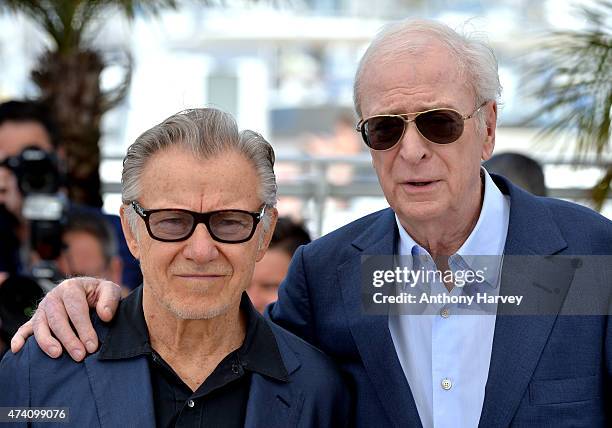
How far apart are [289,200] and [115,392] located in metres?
4.11

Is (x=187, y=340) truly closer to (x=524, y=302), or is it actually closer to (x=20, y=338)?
(x=20, y=338)

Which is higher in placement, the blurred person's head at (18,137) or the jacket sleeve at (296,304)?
the blurred person's head at (18,137)

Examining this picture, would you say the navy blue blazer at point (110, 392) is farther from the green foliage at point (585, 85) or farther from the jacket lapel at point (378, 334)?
the green foliage at point (585, 85)

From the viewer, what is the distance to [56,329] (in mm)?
2393

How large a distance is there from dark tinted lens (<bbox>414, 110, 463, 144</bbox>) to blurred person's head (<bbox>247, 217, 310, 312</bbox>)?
69.8 inches

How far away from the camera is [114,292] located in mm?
2549

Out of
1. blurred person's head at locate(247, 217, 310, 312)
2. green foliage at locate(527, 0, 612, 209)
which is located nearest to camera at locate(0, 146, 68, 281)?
blurred person's head at locate(247, 217, 310, 312)

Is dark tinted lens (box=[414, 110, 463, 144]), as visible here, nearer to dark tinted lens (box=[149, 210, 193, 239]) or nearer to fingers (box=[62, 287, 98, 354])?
dark tinted lens (box=[149, 210, 193, 239])

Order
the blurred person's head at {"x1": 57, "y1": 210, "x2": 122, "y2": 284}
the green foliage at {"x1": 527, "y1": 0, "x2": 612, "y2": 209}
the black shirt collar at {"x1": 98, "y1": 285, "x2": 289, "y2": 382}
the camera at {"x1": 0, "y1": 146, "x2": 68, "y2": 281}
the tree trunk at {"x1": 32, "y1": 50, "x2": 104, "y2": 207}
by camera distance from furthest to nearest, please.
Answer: the tree trunk at {"x1": 32, "y1": 50, "x2": 104, "y2": 207}
the blurred person's head at {"x1": 57, "y1": 210, "x2": 122, "y2": 284}
the green foliage at {"x1": 527, "y1": 0, "x2": 612, "y2": 209}
the camera at {"x1": 0, "y1": 146, "x2": 68, "y2": 281}
the black shirt collar at {"x1": 98, "y1": 285, "x2": 289, "y2": 382}

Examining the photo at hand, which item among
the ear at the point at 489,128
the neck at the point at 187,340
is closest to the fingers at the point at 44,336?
the neck at the point at 187,340

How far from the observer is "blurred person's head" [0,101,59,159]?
4.37 meters

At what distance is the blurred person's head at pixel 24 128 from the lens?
4.37 meters

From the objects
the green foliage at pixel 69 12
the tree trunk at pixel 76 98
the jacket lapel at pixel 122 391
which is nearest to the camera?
the jacket lapel at pixel 122 391

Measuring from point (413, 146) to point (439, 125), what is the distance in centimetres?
9
